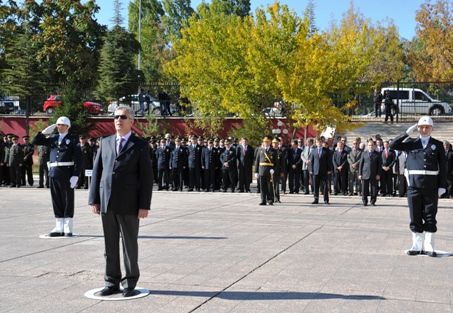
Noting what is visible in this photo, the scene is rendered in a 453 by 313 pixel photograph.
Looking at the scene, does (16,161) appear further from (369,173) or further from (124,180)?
(124,180)

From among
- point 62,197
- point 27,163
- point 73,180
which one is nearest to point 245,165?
point 27,163

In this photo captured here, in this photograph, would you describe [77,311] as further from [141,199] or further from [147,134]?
[147,134]

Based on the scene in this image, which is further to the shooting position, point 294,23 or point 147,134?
point 147,134

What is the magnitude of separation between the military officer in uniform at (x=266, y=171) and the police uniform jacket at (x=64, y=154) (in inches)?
287

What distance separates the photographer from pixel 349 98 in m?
30.6

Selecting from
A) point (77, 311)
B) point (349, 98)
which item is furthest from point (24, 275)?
point (349, 98)

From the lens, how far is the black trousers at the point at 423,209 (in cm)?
968

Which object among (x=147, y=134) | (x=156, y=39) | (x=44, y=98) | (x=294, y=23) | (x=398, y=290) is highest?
(x=156, y=39)

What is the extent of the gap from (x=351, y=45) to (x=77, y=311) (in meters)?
26.8

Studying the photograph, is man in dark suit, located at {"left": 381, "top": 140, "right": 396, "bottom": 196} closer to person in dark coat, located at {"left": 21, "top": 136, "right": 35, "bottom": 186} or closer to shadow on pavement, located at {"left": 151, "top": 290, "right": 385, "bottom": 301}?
person in dark coat, located at {"left": 21, "top": 136, "right": 35, "bottom": 186}

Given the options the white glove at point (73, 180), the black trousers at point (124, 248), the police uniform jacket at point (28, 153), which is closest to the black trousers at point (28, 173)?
the police uniform jacket at point (28, 153)

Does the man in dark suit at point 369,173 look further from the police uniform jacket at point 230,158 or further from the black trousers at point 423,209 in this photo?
the black trousers at point 423,209

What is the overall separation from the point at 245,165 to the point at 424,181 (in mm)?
13330

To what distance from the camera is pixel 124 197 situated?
6.89 meters
